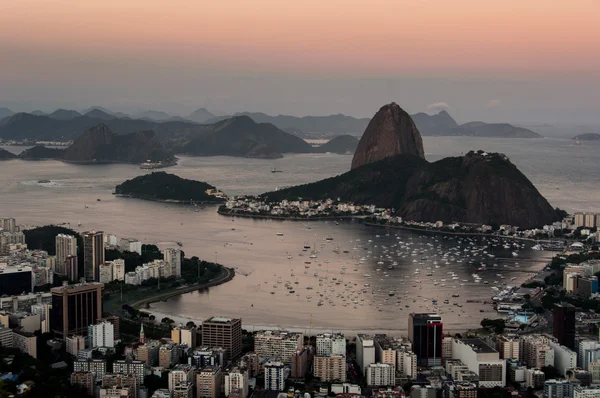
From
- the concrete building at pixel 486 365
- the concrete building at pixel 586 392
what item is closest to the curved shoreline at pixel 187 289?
the concrete building at pixel 486 365

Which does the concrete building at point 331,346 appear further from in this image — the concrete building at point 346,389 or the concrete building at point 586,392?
the concrete building at point 586,392

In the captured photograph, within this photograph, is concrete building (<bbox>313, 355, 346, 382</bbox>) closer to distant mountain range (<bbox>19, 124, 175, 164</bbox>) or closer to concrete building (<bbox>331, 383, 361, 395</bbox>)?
concrete building (<bbox>331, 383, 361, 395</bbox>)

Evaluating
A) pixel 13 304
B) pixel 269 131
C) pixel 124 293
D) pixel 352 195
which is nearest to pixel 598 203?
pixel 352 195

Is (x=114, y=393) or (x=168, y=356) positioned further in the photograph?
(x=168, y=356)

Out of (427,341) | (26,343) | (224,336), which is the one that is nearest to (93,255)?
(26,343)

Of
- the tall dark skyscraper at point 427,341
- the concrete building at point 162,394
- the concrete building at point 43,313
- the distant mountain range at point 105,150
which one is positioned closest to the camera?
the concrete building at point 162,394

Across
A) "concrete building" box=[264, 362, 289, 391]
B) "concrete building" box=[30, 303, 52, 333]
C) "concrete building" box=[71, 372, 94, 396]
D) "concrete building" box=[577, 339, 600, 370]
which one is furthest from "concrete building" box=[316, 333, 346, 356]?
"concrete building" box=[30, 303, 52, 333]

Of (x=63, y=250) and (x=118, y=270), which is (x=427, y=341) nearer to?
(x=118, y=270)
